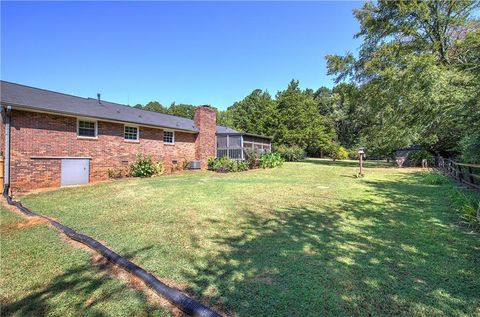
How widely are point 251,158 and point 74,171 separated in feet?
35.8

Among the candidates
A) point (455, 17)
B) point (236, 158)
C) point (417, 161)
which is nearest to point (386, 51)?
point (455, 17)

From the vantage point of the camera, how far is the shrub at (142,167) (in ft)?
45.3

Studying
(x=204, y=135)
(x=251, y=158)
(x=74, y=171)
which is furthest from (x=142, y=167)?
(x=251, y=158)

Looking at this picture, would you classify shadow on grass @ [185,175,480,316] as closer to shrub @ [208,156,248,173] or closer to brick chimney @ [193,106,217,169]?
shrub @ [208,156,248,173]

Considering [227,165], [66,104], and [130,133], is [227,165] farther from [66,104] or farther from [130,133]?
[66,104]

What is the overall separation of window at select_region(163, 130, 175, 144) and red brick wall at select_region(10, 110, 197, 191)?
1418 mm

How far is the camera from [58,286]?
3.05 m

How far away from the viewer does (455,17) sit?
620 inches

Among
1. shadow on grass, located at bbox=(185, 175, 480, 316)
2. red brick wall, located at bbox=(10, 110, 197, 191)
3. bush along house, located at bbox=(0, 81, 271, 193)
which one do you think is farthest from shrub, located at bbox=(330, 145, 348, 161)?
shadow on grass, located at bbox=(185, 175, 480, 316)

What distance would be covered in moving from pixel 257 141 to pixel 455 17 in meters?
15.2

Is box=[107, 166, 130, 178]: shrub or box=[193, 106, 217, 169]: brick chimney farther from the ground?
box=[193, 106, 217, 169]: brick chimney

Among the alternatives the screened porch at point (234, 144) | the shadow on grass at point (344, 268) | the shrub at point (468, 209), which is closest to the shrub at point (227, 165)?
the screened porch at point (234, 144)

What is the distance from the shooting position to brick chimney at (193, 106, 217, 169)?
1855 cm

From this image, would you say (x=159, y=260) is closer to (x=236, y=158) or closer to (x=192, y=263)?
(x=192, y=263)
